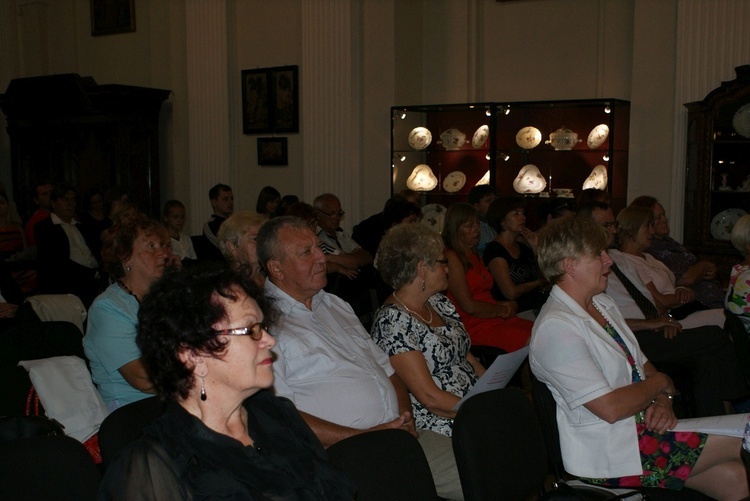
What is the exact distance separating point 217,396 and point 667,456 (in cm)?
169

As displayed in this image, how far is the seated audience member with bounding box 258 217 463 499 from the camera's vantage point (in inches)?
109

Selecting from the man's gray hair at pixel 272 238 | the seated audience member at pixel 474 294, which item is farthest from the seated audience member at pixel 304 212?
the man's gray hair at pixel 272 238

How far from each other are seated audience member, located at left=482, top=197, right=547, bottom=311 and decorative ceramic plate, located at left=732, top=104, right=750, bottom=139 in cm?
225

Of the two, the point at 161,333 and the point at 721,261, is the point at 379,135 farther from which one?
the point at 161,333

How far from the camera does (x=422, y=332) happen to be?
3.15m

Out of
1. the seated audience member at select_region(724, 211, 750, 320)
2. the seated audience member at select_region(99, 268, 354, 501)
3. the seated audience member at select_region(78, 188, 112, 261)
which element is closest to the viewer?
the seated audience member at select_region(99, 268, 354, 501)

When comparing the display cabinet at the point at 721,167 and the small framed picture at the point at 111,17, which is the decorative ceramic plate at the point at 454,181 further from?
the small framed picture at the point at 111,17

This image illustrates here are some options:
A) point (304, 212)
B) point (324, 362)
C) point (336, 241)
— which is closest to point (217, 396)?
point (324, 362)

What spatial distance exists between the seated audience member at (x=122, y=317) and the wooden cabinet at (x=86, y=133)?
6.53 metres

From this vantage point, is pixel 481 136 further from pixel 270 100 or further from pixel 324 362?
pixel 324 362

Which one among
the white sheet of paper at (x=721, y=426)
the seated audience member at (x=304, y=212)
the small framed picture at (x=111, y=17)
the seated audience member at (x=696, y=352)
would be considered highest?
the small framed picture at (x=111, y=17)

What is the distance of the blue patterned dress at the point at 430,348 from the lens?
Result: 10.1 feet

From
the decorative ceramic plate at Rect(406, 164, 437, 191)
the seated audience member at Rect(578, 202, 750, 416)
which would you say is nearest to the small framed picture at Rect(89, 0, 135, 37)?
the decorative ceramic plate at Rect(406, 164, 437, 191)

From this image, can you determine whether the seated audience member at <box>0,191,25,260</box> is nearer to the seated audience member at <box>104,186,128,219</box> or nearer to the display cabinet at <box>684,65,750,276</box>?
the seated audience member at <box>104,186,128,219</box>
